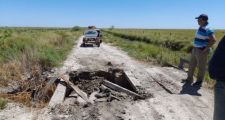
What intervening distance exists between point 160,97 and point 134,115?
5.17 feet

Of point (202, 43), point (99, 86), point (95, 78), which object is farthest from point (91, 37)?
point (202, 43)

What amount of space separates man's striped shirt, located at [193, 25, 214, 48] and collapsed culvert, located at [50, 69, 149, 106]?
205cm

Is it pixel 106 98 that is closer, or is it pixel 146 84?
pixel 106 98

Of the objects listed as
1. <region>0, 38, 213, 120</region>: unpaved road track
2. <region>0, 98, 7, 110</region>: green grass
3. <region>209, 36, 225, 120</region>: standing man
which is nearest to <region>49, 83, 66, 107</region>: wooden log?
<region>0, 38, 213, 120</region>: unpaved road track

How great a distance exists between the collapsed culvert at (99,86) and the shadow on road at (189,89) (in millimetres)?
1162

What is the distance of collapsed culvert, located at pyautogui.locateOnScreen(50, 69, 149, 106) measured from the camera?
26.7ft

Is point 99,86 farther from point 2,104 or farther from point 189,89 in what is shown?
point 2,104

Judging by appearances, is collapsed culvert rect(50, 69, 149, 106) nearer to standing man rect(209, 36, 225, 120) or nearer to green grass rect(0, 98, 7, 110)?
green grass rect(0, 98, 7, 110)

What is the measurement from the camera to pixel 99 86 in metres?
9.73

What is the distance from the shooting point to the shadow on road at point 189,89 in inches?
308

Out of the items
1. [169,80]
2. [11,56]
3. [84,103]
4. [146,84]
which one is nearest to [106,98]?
[84,103]

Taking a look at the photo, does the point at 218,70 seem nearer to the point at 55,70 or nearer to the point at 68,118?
the point at 68,118

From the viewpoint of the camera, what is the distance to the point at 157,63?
556 inches

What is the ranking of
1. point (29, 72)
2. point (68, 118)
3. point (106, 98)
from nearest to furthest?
point (68, 118)
point (106, 98)
point (29, 72)
